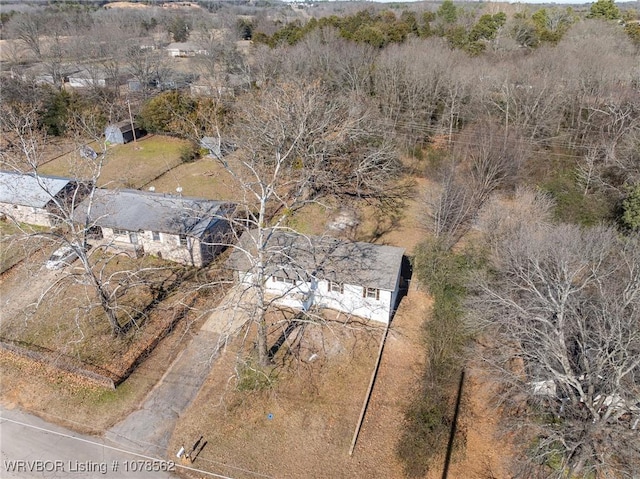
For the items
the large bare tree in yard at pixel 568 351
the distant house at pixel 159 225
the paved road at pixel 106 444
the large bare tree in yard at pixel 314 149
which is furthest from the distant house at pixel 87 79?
the large bare tree in yard at pixel 568 351

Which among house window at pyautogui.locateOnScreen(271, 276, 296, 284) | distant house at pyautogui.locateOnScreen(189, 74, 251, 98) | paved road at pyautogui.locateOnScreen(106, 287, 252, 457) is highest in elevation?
distant house at pyautogui.locateOnScreen(189, 74, 251, 98)

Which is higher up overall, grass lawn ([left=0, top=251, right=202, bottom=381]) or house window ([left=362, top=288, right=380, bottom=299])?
house window ([left=362, top=288, right=380, bottom=299])

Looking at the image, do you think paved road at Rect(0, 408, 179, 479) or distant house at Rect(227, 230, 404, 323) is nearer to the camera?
paved road at Rect(0, 408, 179, 479)

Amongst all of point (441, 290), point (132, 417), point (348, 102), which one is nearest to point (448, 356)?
point (441, 290)

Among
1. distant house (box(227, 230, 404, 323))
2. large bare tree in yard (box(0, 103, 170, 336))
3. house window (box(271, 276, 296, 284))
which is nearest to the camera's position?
large bare tree in yard (box(0, 103, 170, 336))

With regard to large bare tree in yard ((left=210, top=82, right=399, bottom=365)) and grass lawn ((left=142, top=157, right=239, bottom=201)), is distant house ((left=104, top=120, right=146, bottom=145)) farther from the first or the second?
large bare tree in yard ((left=210, top=82, right=399, bottom=365))

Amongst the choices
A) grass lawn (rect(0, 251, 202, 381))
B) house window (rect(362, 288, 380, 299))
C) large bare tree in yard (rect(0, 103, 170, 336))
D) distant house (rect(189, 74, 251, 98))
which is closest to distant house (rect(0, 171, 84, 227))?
large bare tree in yard (rect(0, 103, 170, 336))

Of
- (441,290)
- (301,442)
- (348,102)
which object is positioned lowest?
(301,442)

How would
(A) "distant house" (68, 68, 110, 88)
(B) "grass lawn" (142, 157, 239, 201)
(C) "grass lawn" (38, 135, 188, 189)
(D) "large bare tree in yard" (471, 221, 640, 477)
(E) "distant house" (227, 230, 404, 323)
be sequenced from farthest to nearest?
1. (A) "distant house" (68, 68, 110, 88)
2. (C) "grass lawn" (38, 135, 188, 189)
3. (B) "grass lawn" (142, 157, 239, 201)
4. (E) "distant house" (227, 230, 404, 323)
5. (D) "large bare tree in yard" (471, 221, 640, 477)

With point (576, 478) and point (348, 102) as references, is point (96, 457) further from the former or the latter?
point (348, 102)
